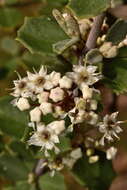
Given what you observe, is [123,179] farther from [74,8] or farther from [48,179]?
[74,8]

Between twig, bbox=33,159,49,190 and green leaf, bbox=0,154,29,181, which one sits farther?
green leaf, bbox=0,154,29,181

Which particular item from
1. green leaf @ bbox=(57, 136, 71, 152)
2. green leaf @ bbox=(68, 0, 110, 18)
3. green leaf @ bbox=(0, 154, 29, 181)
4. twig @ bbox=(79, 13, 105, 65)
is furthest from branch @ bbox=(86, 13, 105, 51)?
green leaf @ bbox=(0, 154, 29, 181)

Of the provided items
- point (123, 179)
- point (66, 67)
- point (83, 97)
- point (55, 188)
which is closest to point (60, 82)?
point (83, 97)

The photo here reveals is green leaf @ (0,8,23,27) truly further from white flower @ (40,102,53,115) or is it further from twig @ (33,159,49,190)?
white flower @ (40,102,53,115)

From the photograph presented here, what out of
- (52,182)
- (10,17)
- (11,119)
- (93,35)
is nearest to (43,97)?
(93,35)

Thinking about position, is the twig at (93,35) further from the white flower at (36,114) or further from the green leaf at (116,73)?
the white flower at (36,114)
